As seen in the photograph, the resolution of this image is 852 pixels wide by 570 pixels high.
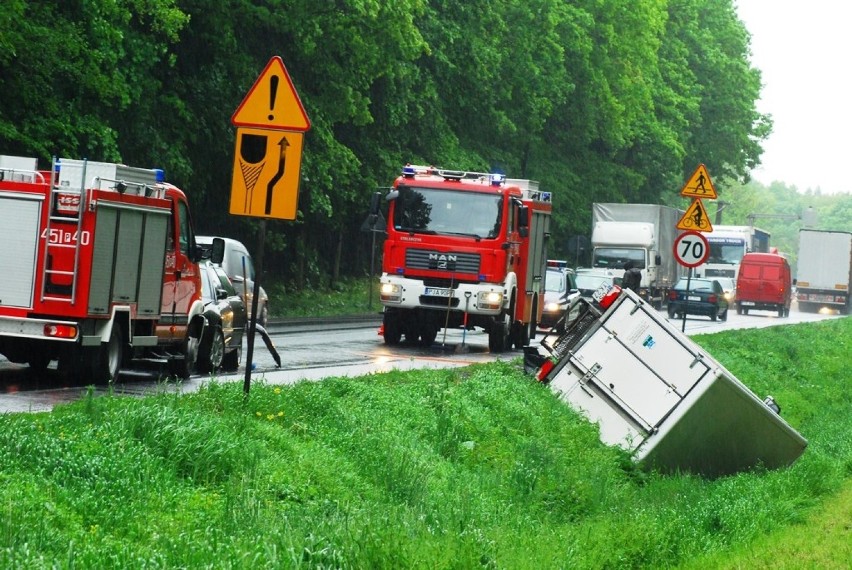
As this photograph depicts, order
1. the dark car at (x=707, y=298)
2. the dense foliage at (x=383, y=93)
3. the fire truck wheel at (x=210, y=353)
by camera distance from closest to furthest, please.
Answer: the fire truck wheel at (x=210, y=353), the dense foliage at (x=383, y=93), the dark car at (x=707, y=298)

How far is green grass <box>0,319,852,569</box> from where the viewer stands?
7.86 m

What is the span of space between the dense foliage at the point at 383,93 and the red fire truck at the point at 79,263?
32.6ft

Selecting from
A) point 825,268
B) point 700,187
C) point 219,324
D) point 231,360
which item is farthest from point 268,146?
point 825,268

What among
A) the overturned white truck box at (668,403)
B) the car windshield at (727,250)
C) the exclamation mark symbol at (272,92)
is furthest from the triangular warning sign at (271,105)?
the car windshield at (727,250)

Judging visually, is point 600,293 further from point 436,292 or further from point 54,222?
point 436,292

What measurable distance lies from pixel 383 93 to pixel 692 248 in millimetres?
22097

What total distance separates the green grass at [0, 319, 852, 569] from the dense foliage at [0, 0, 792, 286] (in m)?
13.5

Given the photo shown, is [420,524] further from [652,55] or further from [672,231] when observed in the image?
[652,55]

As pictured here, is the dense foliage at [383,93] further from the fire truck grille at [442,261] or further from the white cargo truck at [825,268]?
the fire truck grille at [442,261]

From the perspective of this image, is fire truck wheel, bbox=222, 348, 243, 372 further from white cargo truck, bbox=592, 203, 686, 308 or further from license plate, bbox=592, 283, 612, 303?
white cargo truck, bbox=592, 203, 686, 308

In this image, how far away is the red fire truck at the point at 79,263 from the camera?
53.8ft

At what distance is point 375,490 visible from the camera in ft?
35.4

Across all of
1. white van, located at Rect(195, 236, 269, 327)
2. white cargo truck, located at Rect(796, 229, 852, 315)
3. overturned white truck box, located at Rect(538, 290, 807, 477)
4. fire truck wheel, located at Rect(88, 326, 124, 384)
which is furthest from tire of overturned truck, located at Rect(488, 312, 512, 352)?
white cargo truck, located at Rect(796, 229, 852, 315)

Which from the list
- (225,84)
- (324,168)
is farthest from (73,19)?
(324,168)
